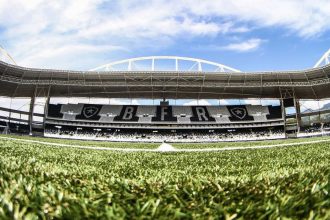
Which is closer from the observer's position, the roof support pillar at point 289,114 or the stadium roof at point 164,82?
the stadium roof at point 164,82

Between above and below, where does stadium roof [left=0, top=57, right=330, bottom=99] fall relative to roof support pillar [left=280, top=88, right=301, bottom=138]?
above

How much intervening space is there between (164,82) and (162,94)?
9.85m

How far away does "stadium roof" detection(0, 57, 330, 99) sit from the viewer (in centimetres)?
5972

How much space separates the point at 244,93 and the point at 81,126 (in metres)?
Result: 38.0

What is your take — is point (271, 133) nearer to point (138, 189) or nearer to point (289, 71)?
point (289, 71)

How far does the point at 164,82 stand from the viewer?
211ft

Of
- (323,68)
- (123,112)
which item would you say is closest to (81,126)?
(123,112)

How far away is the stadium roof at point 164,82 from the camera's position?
59.7 metres

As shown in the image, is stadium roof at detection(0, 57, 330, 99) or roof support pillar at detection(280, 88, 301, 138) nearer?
stadium roof at detection(0, 57, 330, 99)

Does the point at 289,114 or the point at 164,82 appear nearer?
the point at 164,82

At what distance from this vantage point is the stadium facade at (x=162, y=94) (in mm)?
60594

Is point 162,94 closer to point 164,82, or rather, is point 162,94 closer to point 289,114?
point 164,82

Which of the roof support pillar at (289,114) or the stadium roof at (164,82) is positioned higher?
the stadium roof at (164,82)

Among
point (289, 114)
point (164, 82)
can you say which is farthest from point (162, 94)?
point (289, 114)
